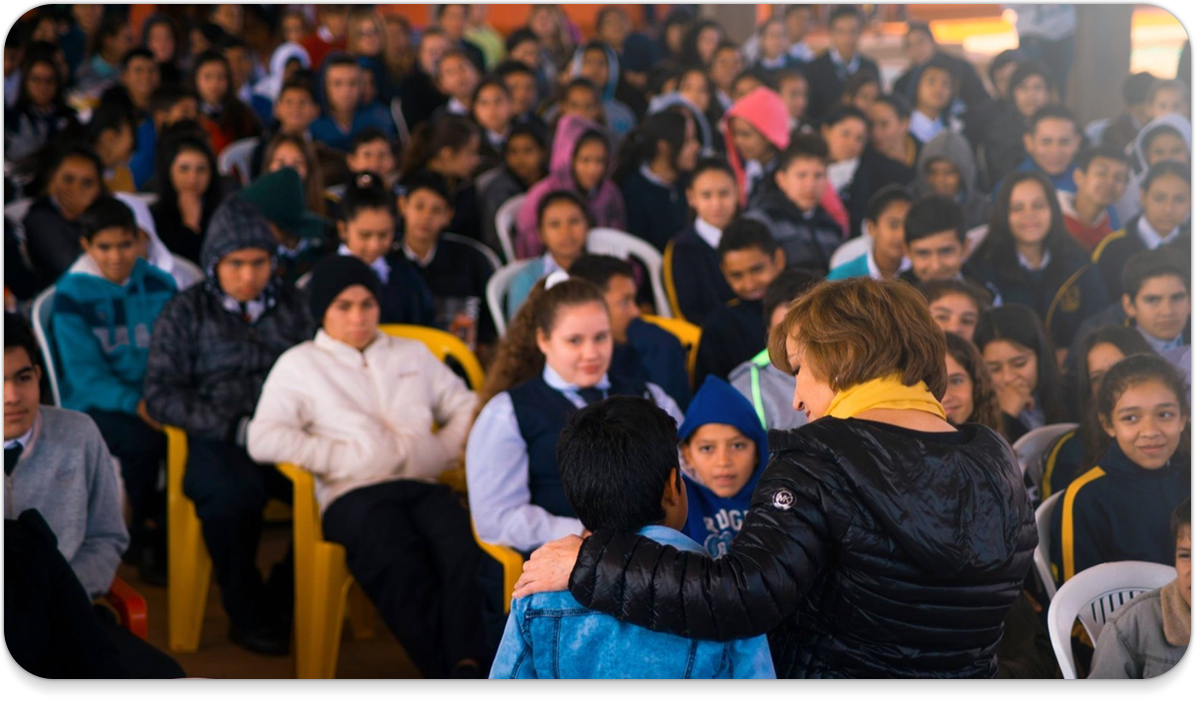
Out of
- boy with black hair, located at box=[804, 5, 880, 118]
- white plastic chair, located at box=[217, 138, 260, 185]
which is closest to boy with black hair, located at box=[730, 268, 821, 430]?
white plastic chair, located at box=[217, 138, 260, 185]

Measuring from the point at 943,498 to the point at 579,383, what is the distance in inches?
50.0

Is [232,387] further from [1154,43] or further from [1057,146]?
[1154,43]

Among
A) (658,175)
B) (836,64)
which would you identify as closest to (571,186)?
(658,175)

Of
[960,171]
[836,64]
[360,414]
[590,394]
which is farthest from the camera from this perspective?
[836,64]

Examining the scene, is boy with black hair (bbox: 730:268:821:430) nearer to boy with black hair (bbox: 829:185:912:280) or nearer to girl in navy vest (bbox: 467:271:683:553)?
girl in navy vest (bbox: 467:271:683:553)

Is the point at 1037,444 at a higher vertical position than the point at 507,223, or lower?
lower

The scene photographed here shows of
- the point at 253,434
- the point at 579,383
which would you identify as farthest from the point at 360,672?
the point at 579,383

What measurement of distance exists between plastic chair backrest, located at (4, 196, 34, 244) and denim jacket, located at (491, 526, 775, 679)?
306 cm

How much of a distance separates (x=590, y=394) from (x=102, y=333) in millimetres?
1514

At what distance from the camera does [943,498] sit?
5.12ft

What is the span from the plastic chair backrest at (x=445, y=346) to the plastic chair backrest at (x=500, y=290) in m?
0.38

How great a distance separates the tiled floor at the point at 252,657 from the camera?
9.73 ft

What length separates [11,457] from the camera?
7.94 feet

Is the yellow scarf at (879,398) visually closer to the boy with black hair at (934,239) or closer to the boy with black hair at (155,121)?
the boy with black hair at (934,239)
